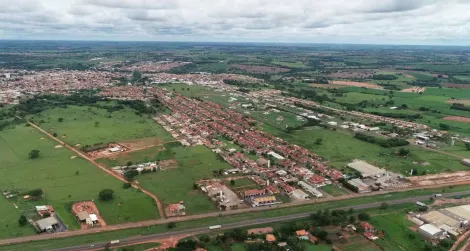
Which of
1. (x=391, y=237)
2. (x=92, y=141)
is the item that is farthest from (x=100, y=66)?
(x=391, y=237)

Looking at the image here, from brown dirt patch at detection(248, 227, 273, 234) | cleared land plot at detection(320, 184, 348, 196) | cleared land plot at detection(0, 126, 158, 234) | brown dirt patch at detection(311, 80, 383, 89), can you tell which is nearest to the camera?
brown dirt patch at detection(248, 227, 273, 234)

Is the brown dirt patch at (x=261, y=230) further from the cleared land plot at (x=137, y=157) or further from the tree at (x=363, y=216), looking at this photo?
the cleared land plot at (x=137, y=157)

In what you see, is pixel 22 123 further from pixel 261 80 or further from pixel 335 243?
pixel 261 80

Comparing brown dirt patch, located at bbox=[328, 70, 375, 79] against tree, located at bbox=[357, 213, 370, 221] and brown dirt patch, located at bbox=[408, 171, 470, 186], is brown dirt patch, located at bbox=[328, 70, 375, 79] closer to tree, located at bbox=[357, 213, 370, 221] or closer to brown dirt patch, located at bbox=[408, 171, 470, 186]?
brown dirt patch, located at bbox=[408, 171, 470, 186]

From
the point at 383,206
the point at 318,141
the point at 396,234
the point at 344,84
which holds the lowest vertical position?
the point at 396,234

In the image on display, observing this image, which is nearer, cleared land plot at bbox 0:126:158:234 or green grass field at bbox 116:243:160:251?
green grass field at bbox 116:243:160:251

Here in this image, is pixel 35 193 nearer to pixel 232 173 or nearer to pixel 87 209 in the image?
pixel 87 209

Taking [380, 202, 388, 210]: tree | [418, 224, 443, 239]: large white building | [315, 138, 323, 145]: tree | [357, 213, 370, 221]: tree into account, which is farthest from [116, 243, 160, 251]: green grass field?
[315, 138, 323, 145]: tree

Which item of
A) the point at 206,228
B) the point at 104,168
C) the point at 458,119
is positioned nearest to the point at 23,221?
the point at 104,168
